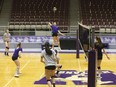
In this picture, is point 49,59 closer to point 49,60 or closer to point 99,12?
point 49,60

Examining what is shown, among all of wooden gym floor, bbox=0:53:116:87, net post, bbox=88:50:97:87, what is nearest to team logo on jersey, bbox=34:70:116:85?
wooden gym floor, bbox=0:53:116:87

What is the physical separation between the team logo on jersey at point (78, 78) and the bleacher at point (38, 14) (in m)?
15.6

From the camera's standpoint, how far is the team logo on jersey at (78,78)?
1337 cm

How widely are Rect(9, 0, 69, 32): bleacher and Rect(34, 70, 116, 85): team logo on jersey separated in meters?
15.6

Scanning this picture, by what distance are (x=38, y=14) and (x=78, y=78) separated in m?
21.5

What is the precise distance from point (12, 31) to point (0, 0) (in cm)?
976

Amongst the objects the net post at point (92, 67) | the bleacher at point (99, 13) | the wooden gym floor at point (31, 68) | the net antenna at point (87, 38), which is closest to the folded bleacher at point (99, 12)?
the bleacher at point (99, 13)

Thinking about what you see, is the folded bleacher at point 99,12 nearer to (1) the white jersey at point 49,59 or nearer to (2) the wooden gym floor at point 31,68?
(2) the wooden gym floor at point 31,68

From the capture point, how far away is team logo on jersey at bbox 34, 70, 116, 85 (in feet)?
43.9

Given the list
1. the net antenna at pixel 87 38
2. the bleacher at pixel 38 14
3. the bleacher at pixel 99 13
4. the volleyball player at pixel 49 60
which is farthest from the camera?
the bleacher at pixel 99 13

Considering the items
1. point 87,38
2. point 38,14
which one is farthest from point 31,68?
point 38,14

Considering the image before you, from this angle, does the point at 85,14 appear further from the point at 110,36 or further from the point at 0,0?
the point at 0,0

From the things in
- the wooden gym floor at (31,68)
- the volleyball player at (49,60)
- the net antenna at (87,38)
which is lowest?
the wooden gym floor at (31,68)

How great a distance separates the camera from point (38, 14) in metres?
34.9
